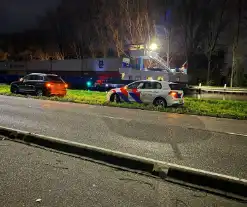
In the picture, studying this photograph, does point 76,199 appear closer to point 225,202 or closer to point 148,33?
point 225,202

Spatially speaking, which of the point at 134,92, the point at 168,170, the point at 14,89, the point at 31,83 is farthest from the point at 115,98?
the point at 168,170

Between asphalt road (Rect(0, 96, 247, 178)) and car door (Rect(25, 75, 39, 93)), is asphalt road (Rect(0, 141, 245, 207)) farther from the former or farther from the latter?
car door (Rect(25, 75, 39, 93))

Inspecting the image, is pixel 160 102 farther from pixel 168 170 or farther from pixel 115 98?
pixel 168 170

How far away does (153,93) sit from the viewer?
535 inches

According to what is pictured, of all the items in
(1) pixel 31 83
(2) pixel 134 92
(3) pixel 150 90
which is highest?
(1) pixel 31 83

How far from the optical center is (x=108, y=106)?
14062mm

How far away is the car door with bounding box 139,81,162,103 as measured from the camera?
13469 millimetres

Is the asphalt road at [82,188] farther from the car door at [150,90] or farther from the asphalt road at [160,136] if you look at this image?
the car door at [150,90]

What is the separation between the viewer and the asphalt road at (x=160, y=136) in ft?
17.3

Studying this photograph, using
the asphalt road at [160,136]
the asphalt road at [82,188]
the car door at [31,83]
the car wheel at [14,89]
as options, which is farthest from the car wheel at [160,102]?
the car wheel at [14,89]

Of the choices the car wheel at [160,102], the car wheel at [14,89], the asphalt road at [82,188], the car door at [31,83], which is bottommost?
the asphalt road at [82,188]

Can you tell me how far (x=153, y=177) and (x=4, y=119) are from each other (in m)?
6.47

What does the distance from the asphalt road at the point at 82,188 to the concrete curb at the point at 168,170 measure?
24 cm

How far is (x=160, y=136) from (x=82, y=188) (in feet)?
12.7
